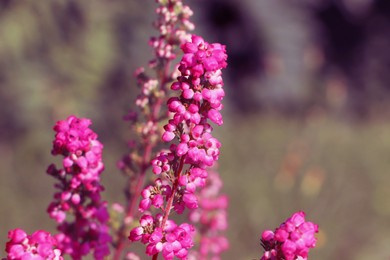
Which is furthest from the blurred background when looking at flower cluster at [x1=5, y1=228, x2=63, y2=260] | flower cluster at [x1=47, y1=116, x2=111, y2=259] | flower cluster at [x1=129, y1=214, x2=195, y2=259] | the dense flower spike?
flower cluster at [x1=5, y1=228, x2=63, y2=260]

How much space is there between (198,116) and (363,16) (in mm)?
11116

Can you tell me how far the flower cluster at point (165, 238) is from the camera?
7.97 ft

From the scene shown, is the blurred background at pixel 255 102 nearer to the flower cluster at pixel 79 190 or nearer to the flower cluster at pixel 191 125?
the flower cluster at pixel 79 190

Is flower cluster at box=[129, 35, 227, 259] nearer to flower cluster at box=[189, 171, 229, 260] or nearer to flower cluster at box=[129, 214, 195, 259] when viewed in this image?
flower cluster at box=[129, 214, 195, 259]

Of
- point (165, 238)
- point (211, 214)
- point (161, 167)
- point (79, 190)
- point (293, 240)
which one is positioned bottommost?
point (293, 240)

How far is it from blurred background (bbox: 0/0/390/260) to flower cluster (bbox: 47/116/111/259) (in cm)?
607

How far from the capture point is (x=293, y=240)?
2.30 metres

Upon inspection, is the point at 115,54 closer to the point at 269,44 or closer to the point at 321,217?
the point at 269,44

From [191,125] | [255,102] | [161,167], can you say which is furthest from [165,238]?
[255,102]

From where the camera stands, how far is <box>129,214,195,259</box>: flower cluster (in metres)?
2.43

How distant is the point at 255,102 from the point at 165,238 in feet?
33.6

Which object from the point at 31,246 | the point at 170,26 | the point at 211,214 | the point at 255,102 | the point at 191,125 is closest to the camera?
the point at 31,246

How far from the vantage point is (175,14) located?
3.47 metres

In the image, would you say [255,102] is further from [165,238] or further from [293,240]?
[293,240]
